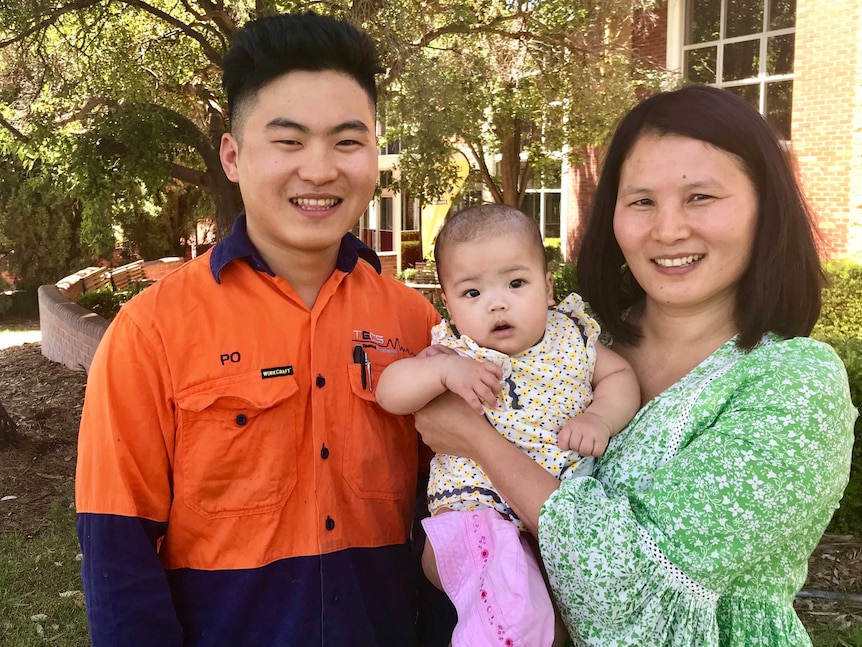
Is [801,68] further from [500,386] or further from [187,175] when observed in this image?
[500,386]

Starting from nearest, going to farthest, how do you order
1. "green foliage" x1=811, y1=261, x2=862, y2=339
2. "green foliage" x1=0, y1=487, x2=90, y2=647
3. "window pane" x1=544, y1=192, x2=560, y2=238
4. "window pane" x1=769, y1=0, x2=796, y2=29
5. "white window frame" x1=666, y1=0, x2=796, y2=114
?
"green foliage" x1=0, y1=487, x2=90, y2=647 < "green foliage" x1=811, y1=261, x2=862, y2=339 < "window pane" x1=769, y1=0, x2=796, y2=29 < "white window frame" x1=666, y1=0, x2=796, y2=114 < "window pane" x1=544, y1=192, x2=560, y2=238

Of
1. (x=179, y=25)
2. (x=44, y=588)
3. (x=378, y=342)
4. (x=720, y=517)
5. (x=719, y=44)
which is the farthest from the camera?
(x=719, y=44)

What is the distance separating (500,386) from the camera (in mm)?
1988

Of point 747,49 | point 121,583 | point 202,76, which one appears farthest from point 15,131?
point 747,49

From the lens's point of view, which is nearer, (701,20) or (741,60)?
(741,60)

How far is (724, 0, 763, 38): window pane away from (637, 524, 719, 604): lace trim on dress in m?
14.3

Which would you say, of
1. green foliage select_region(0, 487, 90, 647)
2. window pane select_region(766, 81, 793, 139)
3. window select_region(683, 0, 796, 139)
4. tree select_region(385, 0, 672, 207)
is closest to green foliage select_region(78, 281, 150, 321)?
tree select_region(385, 0, 672, 207)

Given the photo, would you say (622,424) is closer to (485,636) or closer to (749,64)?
(485,636)

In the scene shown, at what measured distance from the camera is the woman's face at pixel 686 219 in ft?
6.29

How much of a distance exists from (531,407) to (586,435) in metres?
0.20

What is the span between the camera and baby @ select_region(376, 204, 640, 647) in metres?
1.93

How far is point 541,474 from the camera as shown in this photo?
6.24ft

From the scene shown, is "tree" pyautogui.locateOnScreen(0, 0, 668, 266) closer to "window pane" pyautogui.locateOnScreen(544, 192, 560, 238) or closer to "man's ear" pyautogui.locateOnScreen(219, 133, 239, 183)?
"man's ear" pyautogui.locateOnScreen(219, 133, 239, 183)

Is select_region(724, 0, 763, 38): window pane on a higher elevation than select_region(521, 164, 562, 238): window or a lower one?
higher
